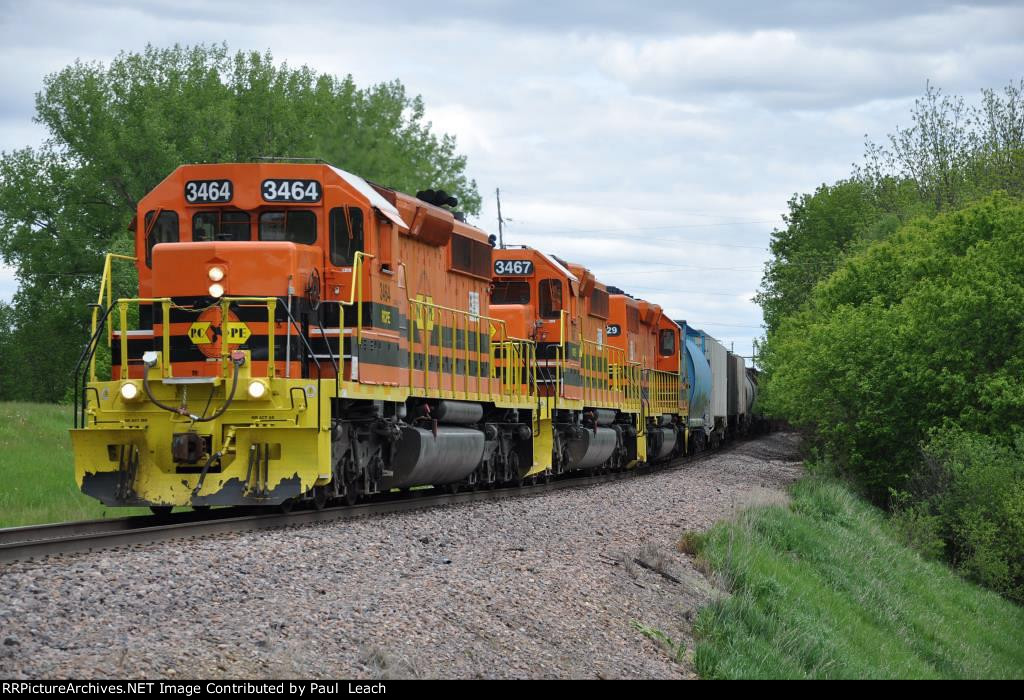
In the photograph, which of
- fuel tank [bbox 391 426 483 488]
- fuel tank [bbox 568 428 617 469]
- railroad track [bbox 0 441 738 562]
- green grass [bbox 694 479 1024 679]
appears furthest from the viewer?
fuel tank [bbox 568 428 617 469]

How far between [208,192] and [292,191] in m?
0.94

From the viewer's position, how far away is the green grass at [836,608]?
1073cm

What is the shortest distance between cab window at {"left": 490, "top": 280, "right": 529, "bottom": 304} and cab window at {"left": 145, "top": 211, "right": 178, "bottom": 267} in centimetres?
914

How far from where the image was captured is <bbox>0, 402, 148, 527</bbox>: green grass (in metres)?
17.6

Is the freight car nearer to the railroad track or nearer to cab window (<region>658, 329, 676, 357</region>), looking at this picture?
the railroad track

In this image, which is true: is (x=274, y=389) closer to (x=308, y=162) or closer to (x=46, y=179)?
(x=308, y=162)

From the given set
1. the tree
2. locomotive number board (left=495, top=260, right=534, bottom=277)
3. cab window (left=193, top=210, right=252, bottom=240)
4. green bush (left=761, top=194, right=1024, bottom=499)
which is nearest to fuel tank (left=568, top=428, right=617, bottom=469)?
locomotive number board (left=495, top=260, right=534, bottom=277)

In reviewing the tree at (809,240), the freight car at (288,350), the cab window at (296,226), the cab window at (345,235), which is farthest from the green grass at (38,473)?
the tree at (809,240)

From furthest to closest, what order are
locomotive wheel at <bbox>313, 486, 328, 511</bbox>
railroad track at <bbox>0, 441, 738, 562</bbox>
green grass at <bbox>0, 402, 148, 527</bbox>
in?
green grass at <bbox>0, 402, 148, 527</bbox> < locomotive wheel at <bbox>313, 486, 328, 511</bbox> < railroad track at <bbox>0, 441, 738, 562</bbox>

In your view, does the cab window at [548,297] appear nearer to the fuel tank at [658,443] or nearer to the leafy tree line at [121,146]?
the fuel tank at [658,443]

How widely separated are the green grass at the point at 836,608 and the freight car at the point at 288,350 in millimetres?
3979

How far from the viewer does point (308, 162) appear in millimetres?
14469

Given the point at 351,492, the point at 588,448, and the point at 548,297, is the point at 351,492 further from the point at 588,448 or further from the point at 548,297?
the point at 588,448

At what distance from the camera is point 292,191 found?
13.9m
